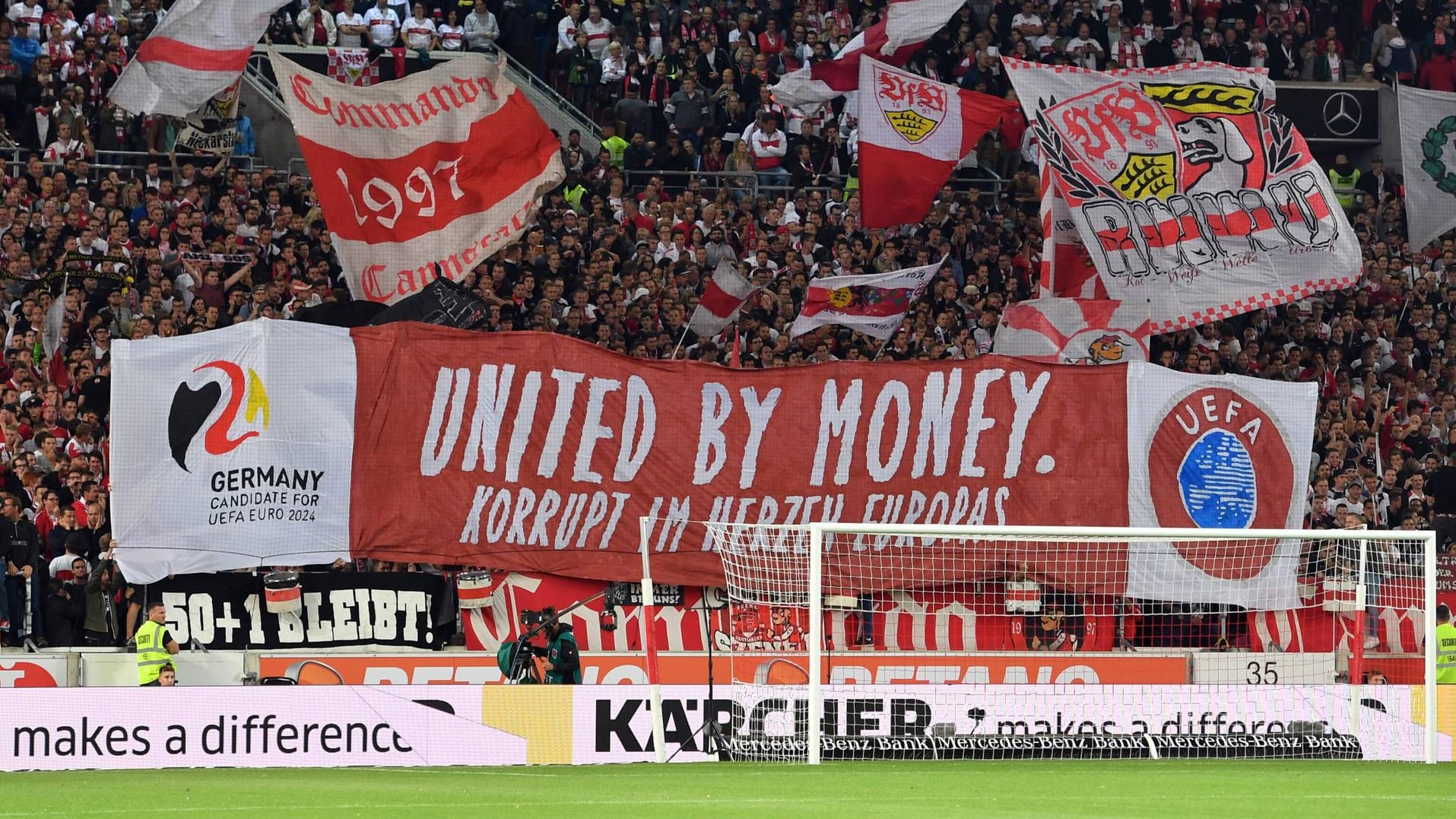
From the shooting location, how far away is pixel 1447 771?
43.7ft

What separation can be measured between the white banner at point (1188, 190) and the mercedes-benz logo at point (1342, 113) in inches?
366

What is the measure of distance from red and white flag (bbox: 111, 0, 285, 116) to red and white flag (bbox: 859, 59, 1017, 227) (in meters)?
6.36

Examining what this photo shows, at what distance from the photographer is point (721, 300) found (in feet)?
72.1

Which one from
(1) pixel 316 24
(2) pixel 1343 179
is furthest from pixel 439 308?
(2) pixel 1343 179

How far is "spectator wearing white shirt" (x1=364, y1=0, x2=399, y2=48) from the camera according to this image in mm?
26391

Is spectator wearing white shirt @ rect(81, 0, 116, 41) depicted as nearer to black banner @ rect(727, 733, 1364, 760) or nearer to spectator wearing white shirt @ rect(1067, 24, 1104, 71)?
spectator wearing white shirt @ rect(1067, 24, 1104, 71)

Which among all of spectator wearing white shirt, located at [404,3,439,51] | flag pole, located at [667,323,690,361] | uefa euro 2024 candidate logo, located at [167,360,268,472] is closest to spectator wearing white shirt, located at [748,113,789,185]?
spectator wearing white shirt, located at [404,3,439,51]

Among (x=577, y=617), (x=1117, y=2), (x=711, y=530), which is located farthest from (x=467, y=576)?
(x=1117, y=2)

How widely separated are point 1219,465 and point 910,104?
517 cm

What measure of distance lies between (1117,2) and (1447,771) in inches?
763

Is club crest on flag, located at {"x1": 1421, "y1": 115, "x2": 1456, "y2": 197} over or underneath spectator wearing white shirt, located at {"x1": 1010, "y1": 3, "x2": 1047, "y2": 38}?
underneath

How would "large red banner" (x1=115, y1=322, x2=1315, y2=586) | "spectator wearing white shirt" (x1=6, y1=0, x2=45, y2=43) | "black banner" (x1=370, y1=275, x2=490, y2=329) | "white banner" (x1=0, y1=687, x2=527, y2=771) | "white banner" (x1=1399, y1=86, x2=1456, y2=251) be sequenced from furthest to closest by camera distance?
"white banner" (x1=1399, y1=86, x2=1456, y2=251)
"spectator wearing white shirt" (x1=6, y1=0, x2=45, y2=43)
"black banner" (x1=370, y1=275, x2=490, y2=329)
"large red banner" (x1=115, y1=322, x2=1315, y2=586)
"white banner" (x1=0, y1=687, x2=527, y2=771)

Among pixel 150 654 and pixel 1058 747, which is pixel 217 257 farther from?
pixel 1058 747

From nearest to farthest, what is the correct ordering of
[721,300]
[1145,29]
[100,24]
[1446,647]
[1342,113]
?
[1446,647] < [721,300] < [100,24] < [1145,29] < [1342,113]
